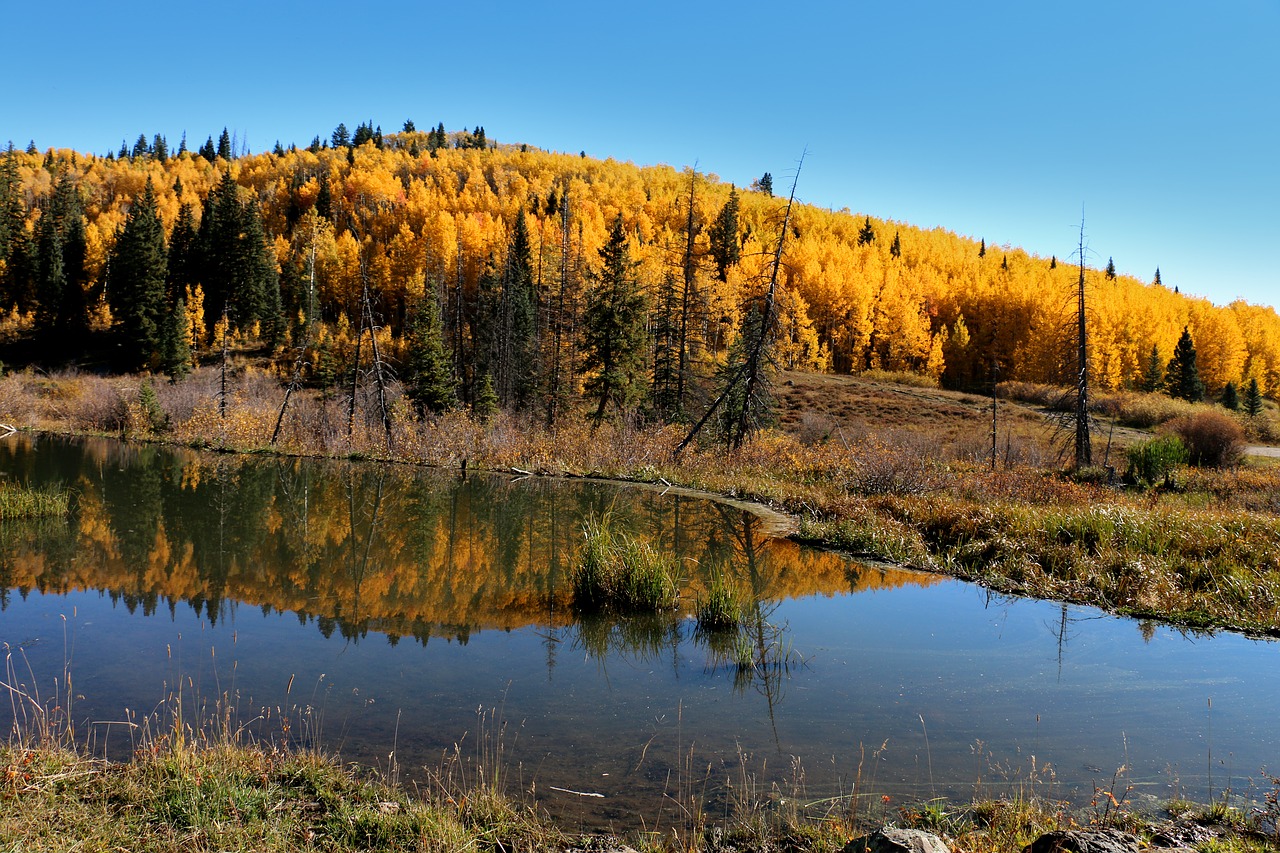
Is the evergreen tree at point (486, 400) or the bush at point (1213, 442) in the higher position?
the evergreen tree at point (486, 400)

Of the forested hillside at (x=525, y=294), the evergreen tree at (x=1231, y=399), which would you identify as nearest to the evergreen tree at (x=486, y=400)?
the forested hillside at (x=525, y=294)

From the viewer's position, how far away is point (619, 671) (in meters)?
7.21

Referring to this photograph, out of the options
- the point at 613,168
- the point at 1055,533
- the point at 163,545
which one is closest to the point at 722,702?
the point at 1055,533

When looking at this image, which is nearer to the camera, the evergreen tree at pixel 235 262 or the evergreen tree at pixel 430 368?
the evergreen tree at pixel 430 368

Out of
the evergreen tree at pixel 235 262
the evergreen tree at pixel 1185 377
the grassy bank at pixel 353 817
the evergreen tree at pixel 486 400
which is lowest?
the grassy bank at pixel 353 817

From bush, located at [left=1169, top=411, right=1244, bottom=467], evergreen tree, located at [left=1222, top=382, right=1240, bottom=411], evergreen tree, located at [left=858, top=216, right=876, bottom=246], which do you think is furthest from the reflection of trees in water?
evergreen tree, located at [left=858, top=216, right=876, bottom=246]

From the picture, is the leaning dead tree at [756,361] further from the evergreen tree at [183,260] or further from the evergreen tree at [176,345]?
the evergreen tree at [183,260]

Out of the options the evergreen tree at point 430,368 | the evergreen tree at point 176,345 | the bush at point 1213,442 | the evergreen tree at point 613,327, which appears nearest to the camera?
the bush at point 1213,442

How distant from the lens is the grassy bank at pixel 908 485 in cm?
1013

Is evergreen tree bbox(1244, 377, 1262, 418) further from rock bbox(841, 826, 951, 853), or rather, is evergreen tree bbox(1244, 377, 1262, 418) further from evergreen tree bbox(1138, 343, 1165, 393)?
rock bbox(841, 826, 951, 853)

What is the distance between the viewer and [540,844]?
4.07 m

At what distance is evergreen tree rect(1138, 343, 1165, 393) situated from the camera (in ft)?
→ 199

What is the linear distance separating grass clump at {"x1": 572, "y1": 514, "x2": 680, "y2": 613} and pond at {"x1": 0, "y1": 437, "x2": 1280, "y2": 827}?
1.23 feet

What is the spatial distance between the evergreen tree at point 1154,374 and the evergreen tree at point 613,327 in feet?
164
